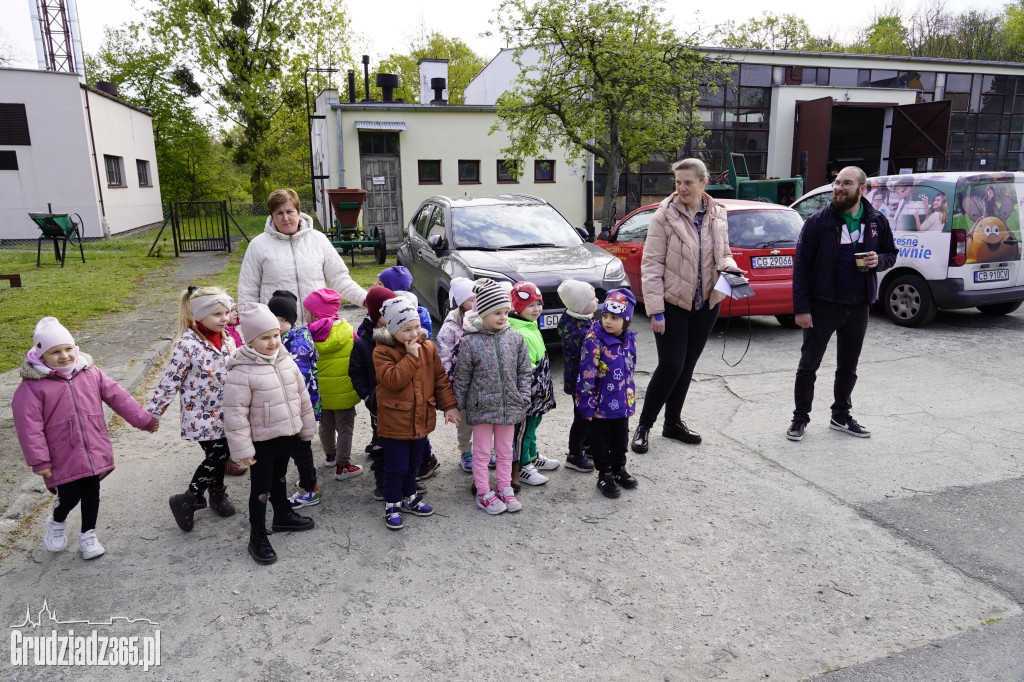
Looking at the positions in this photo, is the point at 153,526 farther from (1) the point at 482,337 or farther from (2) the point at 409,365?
(1) the point at 482,337

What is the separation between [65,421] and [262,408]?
0.92 metres

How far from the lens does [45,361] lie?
3.22m

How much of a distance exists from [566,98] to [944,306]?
32.5ft

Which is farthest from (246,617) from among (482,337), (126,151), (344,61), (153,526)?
(344,61)

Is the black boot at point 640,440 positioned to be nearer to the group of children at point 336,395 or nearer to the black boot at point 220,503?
the group of children at point 336,395

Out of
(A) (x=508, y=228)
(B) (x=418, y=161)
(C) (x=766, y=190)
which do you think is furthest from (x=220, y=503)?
(B) (x=418, y=161)

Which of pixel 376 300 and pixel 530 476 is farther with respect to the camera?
pixel 530 476

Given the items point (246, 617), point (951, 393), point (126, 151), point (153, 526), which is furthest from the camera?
point (126, 151)

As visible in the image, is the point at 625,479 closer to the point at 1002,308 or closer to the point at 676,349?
the point at 676,349

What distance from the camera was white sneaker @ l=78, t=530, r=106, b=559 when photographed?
11.3 feet

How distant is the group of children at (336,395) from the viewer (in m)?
3.30

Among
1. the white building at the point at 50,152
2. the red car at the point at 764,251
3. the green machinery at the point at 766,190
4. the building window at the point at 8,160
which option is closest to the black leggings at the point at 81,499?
the red car at the point at 764,251

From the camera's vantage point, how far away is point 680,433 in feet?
16.6

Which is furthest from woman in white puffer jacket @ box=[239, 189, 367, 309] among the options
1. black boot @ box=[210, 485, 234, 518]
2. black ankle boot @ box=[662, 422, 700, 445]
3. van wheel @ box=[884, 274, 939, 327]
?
van wheel @ box=[884, 274, 939, 327]
